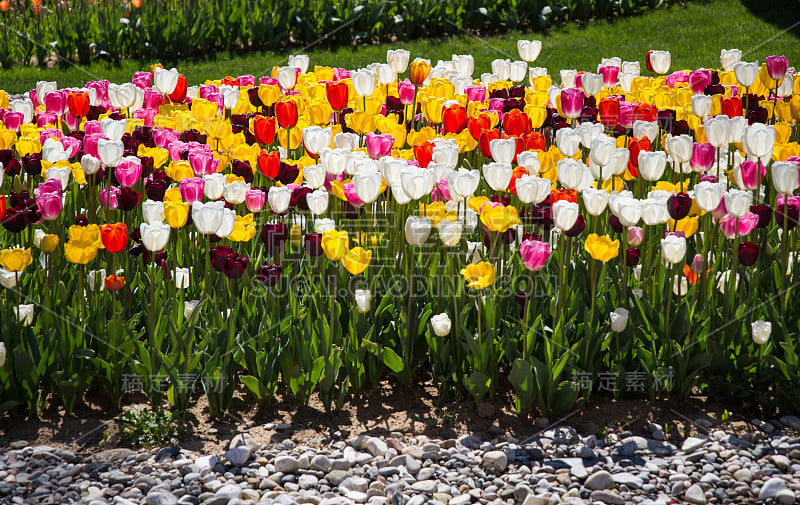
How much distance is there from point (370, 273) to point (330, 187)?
442 millimetres

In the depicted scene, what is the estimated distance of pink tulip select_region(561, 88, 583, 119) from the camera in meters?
4.11

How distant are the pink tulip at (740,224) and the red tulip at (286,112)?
2.06 m

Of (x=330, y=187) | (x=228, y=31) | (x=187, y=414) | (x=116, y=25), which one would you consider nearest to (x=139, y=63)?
(x=116, y=25)

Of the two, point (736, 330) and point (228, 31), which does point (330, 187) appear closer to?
point (736, 330)

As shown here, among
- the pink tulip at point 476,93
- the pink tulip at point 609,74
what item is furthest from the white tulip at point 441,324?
the pink tulip at point 609,74

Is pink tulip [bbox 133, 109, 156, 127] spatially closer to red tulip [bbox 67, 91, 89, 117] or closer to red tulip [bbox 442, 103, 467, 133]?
red tulip [bbox 67, 91, 89, 117]

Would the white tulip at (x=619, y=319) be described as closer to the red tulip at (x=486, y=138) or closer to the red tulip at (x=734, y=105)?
the red tulip at (x=486, y=138)

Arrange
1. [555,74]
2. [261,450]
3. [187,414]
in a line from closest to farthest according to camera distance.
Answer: [261,450] < [187,414] < [555,74]

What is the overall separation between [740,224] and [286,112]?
2139 mm

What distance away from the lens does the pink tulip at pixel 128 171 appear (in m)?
3.39

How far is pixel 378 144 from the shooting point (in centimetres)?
346

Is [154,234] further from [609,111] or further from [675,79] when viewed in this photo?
[675,79]

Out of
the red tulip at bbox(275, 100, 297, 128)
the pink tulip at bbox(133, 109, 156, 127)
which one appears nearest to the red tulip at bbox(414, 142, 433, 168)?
the red tulip at bbox(275, 100, 297, 128)

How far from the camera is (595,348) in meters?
2.85
